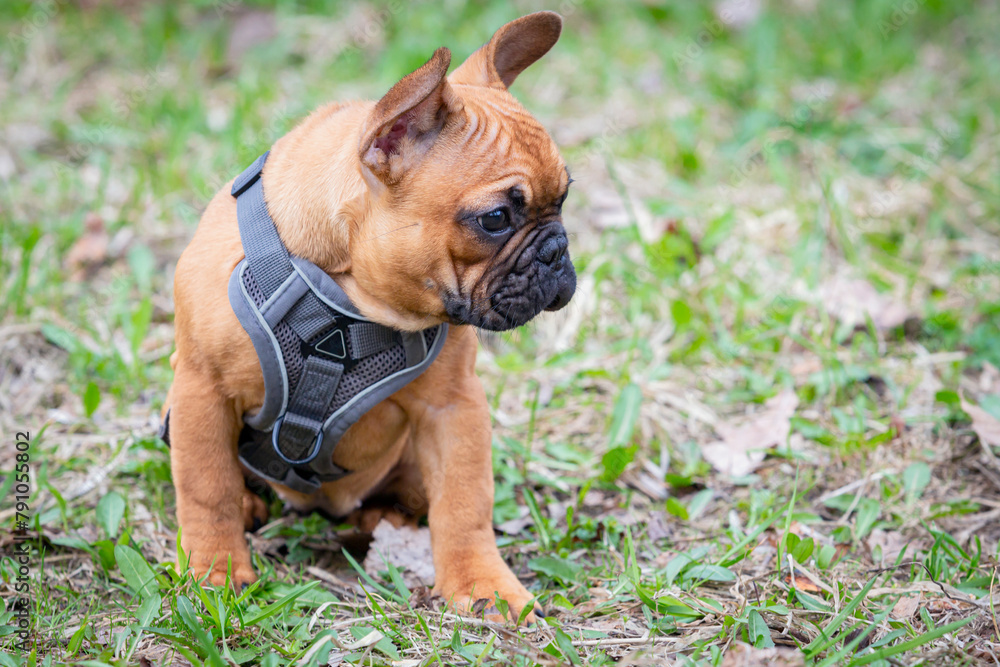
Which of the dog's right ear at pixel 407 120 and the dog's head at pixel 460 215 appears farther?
the dog's head at pixel 460 215

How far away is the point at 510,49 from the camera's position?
3631mm

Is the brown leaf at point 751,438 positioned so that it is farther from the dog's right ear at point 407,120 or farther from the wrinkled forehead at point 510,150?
the dog's right ear at point 407,120

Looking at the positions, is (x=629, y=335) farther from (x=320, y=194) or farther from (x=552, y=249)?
(x=320, y=194)

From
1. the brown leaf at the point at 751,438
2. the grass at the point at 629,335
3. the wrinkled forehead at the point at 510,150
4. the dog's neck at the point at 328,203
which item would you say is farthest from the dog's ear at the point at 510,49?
the brown leaf at the point at 751,438

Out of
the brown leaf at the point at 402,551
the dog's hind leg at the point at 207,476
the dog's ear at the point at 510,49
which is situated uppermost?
the dog's ear at the point at 510,49

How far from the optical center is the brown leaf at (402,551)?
3.79 m

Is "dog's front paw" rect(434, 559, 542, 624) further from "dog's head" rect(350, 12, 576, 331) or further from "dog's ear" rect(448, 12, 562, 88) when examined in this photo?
"dog's ear" rect(448, 12, 562, 88)

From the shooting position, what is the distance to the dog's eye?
308 cm

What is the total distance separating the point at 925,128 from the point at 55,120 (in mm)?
7538

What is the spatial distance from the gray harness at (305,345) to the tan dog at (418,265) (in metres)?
0.07

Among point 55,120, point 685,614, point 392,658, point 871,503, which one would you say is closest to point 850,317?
point 871,503

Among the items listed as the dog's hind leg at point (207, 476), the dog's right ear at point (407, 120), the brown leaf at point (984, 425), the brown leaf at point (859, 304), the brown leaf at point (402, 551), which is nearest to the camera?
the dog's right ear at point (407, 120)

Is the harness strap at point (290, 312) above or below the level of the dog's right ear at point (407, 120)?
below

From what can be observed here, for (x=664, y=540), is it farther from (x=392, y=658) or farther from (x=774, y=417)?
(x=392, y=658)
